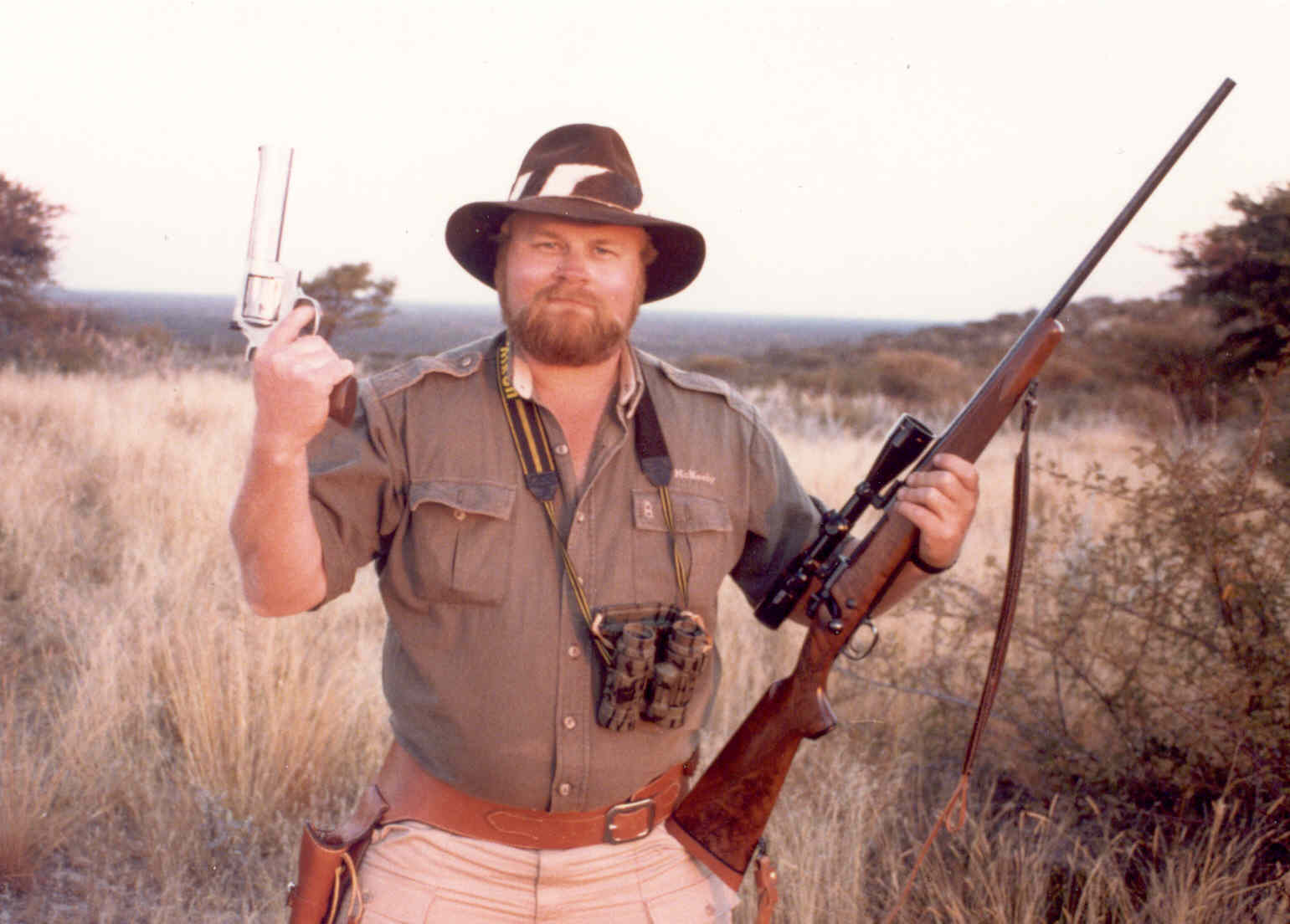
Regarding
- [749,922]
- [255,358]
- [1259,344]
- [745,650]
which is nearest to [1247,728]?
[749,922]

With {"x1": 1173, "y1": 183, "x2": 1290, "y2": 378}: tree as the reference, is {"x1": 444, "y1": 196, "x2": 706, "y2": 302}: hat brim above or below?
below

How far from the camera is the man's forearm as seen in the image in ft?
7.11

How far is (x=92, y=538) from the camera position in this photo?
669 cm

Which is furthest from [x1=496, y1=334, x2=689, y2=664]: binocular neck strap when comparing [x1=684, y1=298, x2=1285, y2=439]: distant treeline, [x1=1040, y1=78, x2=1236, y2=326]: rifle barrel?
[x1=684, y1=298, x2=1285, y2=439]: distant treeline

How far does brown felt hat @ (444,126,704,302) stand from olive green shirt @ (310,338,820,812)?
42 centimetres

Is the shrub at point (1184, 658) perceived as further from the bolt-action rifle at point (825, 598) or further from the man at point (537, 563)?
the man at point (537, 563)

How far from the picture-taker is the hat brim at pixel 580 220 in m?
2.70

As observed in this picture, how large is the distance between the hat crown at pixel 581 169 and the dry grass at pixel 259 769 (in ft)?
6.78

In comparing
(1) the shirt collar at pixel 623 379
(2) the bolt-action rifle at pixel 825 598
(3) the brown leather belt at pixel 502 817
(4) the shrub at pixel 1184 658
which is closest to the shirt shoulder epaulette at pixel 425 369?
(1) the shirt collar at pixel 623 379

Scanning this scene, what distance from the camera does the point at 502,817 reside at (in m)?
2.54

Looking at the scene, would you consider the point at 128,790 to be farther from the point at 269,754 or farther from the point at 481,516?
the point at 481,516

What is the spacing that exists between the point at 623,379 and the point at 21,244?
1888cm

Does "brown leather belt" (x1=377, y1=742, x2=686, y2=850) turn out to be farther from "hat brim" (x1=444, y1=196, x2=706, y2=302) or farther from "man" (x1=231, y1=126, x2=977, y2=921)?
"hat brim" (x1=444, y1=196, x2=706, y2=302)

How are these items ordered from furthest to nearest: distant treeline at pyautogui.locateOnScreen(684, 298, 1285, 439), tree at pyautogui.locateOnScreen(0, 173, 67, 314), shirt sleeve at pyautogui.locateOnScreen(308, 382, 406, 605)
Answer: tree at pyautogui.locateOnScreen(0, 173, 67, 314) → distant treeline at pyautogui.locateOnScreen(684, 298, 1285, 439) → shirt sleeve at pyautogui.locateOnScreen(308, 382, 406, 605)
